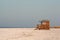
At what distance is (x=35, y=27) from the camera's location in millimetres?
7102

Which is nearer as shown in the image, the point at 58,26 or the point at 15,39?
the point at 15,39

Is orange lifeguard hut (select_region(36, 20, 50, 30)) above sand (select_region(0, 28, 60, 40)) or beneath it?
above

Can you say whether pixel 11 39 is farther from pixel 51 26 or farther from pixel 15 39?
pixel 51 26

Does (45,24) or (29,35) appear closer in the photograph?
(29,35)

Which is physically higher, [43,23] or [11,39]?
[43,23]

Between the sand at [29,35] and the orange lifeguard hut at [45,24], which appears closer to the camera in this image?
the sand at [29,35]

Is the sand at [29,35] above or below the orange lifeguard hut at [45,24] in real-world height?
below

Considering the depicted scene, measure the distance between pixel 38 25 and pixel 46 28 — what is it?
42 cm

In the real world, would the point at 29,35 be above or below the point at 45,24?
below

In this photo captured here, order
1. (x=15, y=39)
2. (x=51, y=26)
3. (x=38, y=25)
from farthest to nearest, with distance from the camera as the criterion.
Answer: (x=51, y=26)
(x=38, y=25)
(x=15, y=39)

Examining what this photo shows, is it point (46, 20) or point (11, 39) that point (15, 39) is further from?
point (46, 20)

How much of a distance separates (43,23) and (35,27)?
420 millimetres

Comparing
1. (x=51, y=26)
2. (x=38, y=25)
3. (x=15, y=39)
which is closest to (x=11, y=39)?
(x=15, y=39)

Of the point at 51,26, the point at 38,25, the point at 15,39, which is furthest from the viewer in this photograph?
the point at 51,26
